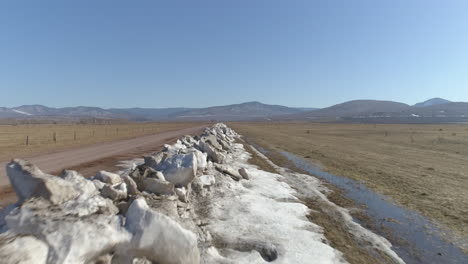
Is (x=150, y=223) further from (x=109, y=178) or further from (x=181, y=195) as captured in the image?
(x=181, y=195)

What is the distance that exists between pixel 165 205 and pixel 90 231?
2162mm

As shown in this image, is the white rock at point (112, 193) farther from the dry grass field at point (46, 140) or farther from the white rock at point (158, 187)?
the dry grass field at point (46, 140)

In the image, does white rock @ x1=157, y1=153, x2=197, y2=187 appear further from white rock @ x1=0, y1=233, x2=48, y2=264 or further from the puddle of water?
the puddle of water

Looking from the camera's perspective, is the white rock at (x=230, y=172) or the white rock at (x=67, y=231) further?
the white rock at (x=230, y=172)

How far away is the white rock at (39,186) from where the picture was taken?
500cm

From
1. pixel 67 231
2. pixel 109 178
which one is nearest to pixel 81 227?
pixel 67 231

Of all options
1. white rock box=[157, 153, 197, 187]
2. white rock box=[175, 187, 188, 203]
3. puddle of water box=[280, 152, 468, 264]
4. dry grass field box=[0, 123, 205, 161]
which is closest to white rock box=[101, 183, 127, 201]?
white rock box=[175, 187, 188, 203]

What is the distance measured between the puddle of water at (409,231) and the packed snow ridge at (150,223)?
2.14 ft

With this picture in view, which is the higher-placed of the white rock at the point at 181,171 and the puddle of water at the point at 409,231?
the white rock at the point at 181,171

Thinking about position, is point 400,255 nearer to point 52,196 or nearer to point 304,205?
point 304,205

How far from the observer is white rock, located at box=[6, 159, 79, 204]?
5004mm

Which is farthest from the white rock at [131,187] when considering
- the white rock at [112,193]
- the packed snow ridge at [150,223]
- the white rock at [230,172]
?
the white rock at [230,172]

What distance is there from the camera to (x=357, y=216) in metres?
9.58

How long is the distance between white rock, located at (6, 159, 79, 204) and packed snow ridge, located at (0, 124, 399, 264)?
2 centimetres
